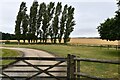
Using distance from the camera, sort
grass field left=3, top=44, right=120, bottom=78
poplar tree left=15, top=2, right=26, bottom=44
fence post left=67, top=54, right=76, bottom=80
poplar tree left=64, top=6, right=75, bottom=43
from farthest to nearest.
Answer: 1. poplar tree left=64, top=6, right=75, bottom=43
2. poplar tree left=15, top=2, right=26, bottom=44
3. grass field left=3, top=44, right=120, bottom=78
4. fence post left=67, top=54, right=76, bottom=80

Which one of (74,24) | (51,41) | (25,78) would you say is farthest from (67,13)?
(25,78)

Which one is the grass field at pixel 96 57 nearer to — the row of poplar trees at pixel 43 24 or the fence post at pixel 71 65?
the fence post at pixel 71 65

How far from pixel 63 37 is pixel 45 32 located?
23.0ft

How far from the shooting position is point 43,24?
11431 cm

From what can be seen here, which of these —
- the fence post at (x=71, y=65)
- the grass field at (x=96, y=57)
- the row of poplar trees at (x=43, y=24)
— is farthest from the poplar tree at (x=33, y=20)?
the fence post at (x=71, y=65)

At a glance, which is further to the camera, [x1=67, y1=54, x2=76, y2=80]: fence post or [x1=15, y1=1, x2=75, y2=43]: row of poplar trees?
[x1=15, y1=1, x2=75, y2=43]: row of poplar trees

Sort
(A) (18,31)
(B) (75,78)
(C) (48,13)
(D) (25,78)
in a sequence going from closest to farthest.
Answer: (B) (75,78) → (D) (25,78) → (A) (18,31) → (C) (48,13)

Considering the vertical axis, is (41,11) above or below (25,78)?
above

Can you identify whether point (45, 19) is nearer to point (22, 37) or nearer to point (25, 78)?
point (22, 37)

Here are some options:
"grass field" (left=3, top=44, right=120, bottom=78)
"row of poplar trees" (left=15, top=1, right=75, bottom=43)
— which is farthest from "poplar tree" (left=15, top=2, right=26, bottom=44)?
"grass field" (left=3, top=44, right=120, bottom=78)

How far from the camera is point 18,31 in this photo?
110438mm

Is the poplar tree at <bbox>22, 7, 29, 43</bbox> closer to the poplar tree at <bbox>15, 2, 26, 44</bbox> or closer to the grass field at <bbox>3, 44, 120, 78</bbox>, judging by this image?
the poplar tree at <bbox>15, 2, 26, 44</bbox>

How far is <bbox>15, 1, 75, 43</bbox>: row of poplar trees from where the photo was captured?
11169cm

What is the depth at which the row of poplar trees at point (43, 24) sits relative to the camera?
11169cm
